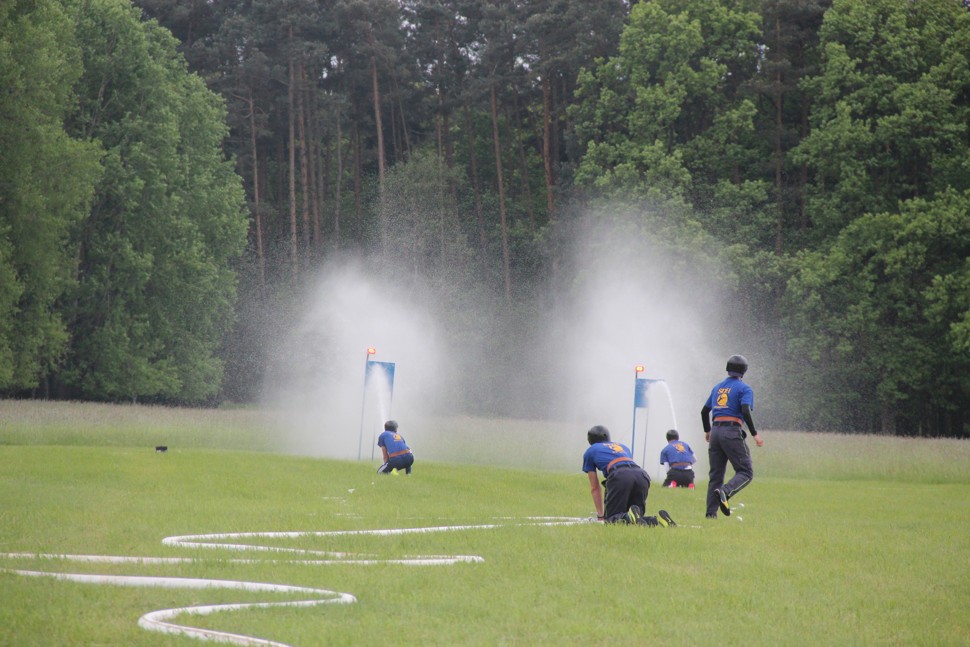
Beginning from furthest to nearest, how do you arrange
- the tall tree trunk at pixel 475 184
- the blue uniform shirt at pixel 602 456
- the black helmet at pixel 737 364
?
the tall tree trunk at pixel 475 184 < the black helmet at pixel 737 364 < the blue uniform shirt at pixel 602 456

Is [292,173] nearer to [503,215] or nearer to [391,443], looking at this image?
[503,215]

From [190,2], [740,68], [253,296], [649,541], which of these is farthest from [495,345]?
[649,541]

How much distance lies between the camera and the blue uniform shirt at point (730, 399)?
15969 millimetres

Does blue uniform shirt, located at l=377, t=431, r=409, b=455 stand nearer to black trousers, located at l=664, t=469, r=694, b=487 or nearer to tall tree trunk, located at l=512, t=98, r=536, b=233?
black trousers, located at l=664, t=469, r=694, b=487

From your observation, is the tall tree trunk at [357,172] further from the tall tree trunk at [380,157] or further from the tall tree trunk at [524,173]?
the tall tree trunk at [524,173]

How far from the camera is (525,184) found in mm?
71812

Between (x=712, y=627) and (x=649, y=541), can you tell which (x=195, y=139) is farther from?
(x=712, y=627)

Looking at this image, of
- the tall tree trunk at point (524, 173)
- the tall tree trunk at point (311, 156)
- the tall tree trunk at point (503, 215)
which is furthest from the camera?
the tall tree trunk at point (524, 173)

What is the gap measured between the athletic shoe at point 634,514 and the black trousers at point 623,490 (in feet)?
0.45

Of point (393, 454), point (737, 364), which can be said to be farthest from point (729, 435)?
point (393, 454)

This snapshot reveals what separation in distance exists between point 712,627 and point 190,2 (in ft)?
214

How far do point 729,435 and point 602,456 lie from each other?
2225mm

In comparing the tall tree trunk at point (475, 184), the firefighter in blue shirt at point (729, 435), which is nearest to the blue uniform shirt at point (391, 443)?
the firefighter in blue shirt at point (729, 435)

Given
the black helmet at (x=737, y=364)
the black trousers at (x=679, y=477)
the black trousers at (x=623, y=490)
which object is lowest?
the black trousers at (x=679, y=477)
